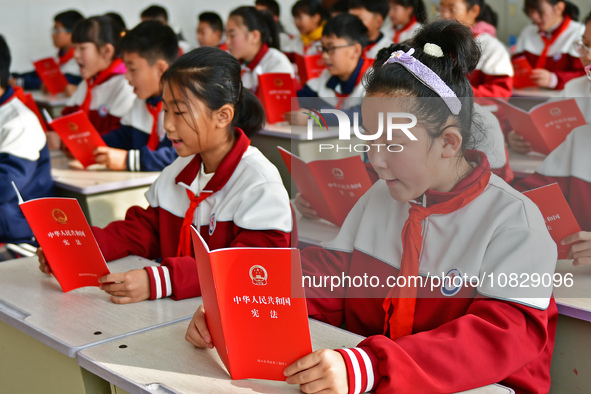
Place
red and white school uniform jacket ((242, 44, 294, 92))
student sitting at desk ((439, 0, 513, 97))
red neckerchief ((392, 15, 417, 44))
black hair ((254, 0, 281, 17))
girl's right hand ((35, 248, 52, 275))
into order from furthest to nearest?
black hair ((254, 0, 281, 17)) → red neckerchief ((392, 15, 417, 44)) → red and white school uniform jacket ((242, 44, 294, 92)) → student sitting at desk ((439, 0, 513, 97)) → girl's right hand ((35, 248, 52, 275))

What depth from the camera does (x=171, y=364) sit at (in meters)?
1.11

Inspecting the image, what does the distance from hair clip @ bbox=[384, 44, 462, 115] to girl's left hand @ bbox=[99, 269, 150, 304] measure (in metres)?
0.71

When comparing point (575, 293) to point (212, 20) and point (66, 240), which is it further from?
point (212, 20)

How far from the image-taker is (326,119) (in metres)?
1.97

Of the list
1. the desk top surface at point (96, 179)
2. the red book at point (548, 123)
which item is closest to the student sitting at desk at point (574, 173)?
the red book at point (548, 123)

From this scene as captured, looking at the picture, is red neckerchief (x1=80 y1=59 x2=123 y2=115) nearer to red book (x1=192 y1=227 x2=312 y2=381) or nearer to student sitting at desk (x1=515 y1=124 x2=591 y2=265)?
student sitting at desk (x1=515 y1=124 x2=591 y2=265)

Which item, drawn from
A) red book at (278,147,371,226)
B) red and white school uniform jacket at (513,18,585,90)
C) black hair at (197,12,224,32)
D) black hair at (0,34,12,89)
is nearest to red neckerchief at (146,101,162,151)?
black hair at (0,34,12,89)

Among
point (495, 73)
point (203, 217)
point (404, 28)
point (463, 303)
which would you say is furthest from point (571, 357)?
point (404, 28)

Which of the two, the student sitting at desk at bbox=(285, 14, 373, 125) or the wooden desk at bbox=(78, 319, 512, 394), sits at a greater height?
the student sitting at desk at bbox=(285, 14, 373, 125)

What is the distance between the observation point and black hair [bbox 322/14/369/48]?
3.69m

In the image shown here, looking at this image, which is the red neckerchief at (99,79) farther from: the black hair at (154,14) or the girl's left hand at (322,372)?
the black hair at (154,14)

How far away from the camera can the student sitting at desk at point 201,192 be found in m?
1.46

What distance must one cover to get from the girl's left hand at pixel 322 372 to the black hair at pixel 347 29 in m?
2.94

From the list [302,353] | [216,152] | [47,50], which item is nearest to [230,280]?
[302,353]
